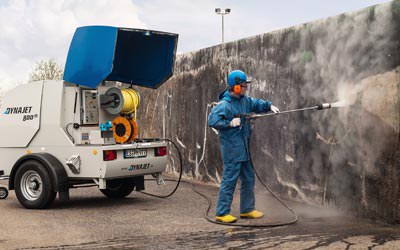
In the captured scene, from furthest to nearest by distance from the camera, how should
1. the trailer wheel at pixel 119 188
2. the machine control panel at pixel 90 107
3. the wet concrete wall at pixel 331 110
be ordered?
1. the trailer wheel at pixel 119 188
2. the machine control panel at pixel 90 107
3. the wet concrete wall at pixel 331 110

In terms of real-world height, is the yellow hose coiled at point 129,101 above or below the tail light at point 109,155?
above

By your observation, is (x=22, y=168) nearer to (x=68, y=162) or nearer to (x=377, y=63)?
(x=68, y=162)

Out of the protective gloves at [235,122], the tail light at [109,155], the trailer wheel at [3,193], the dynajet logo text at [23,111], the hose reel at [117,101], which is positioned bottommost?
the trailer wheel at [3,193]

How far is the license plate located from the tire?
3.93 ft

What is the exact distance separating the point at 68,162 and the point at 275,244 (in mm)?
3902

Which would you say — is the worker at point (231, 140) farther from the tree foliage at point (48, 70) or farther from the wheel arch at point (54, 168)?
the tree foliage at point (48, 70)

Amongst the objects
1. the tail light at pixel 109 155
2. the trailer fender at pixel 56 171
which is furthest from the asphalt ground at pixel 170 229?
the tail light at pixel 109 155

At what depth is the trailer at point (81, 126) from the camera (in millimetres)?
9484

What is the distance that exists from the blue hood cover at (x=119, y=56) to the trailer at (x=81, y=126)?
0.05 feet

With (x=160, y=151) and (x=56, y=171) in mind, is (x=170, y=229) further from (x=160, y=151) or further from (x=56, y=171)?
(x=160, y=151)

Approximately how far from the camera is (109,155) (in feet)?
30.9

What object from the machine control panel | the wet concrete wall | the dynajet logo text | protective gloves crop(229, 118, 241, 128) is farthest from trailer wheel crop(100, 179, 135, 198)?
protective gloves crop(229, 118, 241, 128)

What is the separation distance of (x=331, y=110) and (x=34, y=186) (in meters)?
4.60

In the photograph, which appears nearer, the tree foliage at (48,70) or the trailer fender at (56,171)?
the trailer fender at (56,171)
